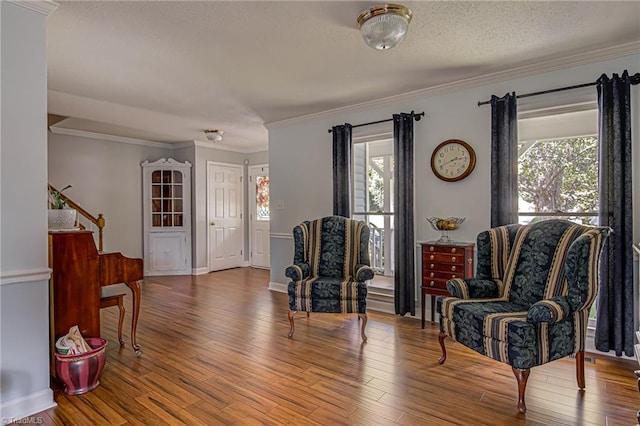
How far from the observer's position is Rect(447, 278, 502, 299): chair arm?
2.78 metres

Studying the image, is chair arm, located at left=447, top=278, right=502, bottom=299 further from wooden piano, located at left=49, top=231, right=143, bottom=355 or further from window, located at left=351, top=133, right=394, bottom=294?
wooden piano, located at left=49, top=231, right=143, bottom=355

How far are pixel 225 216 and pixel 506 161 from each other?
5423 millimetres

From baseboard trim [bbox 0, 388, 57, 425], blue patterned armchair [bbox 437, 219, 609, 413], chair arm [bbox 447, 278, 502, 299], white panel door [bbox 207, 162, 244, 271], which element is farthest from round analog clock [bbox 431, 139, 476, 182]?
white panel door [bbox 207, 162, 244, 271]

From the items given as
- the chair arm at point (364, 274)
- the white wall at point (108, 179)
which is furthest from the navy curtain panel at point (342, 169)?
the white wall at point (108, 179)

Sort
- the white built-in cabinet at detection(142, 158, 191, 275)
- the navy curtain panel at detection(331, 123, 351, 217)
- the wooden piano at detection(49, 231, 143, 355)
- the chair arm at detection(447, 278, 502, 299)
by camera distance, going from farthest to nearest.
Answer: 1. the white built-in cabinet at detection(142, 158, 191, 275)
2. the navy curtain panel at detection(331, 123, 351, 217)
3. the chair arm at detection(447, 278, 502, 299)
4. the wooden piano at detection(49, 231, 143, 355)

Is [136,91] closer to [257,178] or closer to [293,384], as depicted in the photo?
[293,384]

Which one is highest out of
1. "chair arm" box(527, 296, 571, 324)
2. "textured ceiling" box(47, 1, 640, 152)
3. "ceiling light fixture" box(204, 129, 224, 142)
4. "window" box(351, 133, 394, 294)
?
"textured ceiling" box(47, 1, 640, 152)

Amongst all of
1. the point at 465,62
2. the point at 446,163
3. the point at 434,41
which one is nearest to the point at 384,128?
the point at 446,163

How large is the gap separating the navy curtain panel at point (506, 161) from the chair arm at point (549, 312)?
128 cm

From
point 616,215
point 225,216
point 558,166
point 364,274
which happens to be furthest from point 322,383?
point 225,216

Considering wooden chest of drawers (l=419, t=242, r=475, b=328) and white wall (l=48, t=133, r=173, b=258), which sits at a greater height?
white wall (l=48, t=133, r=173, b=258)

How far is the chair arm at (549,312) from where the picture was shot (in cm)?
215

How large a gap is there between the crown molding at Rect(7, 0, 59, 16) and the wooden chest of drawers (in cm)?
336

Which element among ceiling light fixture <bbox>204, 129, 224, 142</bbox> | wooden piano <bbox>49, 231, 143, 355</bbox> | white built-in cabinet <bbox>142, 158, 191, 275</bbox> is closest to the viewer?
wooden piano <bbox>49, 231, 143, 355</bbox>
